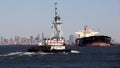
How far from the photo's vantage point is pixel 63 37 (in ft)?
442

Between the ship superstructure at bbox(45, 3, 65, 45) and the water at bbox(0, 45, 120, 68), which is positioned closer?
the water at bbox(0, 45, 120, 68)

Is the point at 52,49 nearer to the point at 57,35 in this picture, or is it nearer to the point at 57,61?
the point at 57,35

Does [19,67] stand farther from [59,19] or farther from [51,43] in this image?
[59,19]

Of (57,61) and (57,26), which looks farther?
(57,26)

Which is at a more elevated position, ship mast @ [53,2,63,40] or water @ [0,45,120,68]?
ship mast @ [53,2,63,40]

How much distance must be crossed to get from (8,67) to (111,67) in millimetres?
15174

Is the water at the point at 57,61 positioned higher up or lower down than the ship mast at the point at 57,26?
lower down

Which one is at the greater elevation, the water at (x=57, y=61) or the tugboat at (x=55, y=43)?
the tugboat at (x=55, y=43)

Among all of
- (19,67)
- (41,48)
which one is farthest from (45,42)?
(19,67)

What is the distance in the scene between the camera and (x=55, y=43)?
128750 mm

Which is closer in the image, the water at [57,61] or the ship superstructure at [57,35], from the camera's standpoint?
the water at [57,61]

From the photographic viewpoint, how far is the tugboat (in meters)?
128

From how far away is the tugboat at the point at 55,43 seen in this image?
12850cm

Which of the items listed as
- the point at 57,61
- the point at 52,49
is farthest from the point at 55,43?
the point at 57,61
